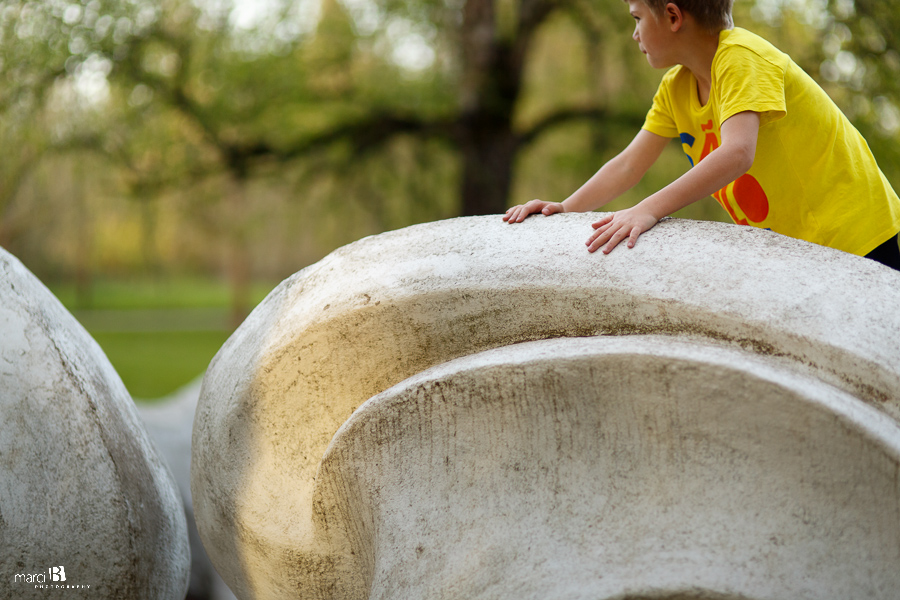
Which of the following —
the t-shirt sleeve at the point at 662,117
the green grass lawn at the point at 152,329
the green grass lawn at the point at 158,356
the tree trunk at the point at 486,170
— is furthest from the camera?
the green grass lawn at the point at 152,329

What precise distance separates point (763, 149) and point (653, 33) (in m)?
0.38

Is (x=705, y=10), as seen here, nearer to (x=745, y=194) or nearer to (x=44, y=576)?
(x=745, y=194)

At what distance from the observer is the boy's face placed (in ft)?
6.12

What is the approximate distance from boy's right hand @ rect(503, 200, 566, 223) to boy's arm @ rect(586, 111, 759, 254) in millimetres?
182

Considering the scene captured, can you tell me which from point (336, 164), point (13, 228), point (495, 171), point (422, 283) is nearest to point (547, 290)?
point (422, 283)

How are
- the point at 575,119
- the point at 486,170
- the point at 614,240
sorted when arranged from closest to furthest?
the point at 614,240 → the point at 486,170 → the point at 575,119

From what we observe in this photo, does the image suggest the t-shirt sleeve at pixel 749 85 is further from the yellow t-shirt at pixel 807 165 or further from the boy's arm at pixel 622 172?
the boy's arm at pixel 622 172

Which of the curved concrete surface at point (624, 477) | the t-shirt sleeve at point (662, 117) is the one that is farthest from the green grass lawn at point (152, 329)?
the curved concrete surface at point (624, 477)

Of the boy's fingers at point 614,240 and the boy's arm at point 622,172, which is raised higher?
the boy's arm at point 622,172

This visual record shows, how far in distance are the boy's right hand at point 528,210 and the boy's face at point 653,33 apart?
45cm

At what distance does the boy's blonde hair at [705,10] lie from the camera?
1830 millimetres

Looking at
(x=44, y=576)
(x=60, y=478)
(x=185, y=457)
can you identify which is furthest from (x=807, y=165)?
(x=185, y=457)

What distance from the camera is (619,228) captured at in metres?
1.61

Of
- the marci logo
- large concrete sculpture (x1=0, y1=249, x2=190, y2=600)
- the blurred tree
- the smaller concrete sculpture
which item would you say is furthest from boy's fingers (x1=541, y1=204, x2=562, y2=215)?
the blurred tree
